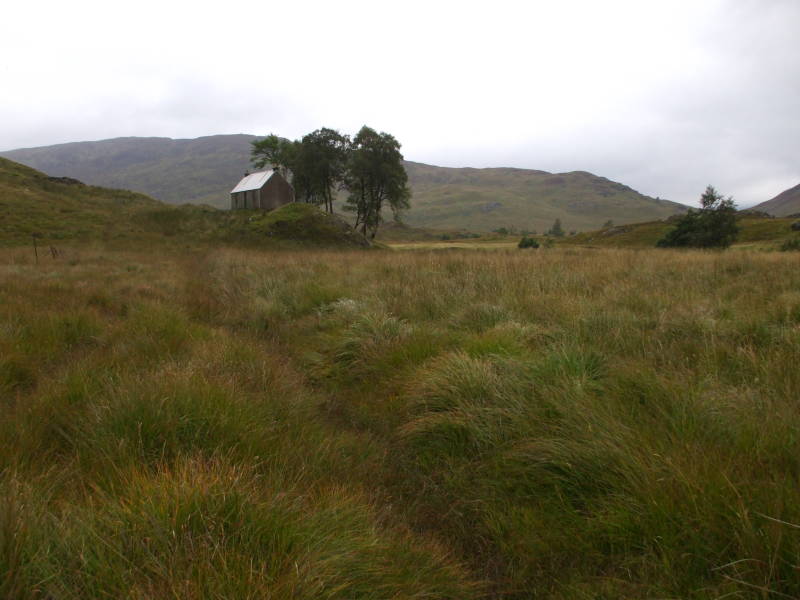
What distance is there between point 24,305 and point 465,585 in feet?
21.5

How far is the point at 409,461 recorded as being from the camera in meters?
2.56

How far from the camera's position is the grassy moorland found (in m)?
1.31

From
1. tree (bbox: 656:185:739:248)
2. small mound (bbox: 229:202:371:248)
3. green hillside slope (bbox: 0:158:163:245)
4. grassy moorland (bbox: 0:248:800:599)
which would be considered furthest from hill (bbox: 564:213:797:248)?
green hillside slope (bbox: 0:158:163:245)

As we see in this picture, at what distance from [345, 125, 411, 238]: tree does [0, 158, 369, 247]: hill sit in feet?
37.7

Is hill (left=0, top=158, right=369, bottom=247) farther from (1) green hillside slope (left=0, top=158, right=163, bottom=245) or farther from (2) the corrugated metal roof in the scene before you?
(2) the corrugated metal roof

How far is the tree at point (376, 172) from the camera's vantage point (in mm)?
39500

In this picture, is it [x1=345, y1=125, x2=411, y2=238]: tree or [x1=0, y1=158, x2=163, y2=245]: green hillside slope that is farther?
[x1=345, y1=125, x2=411, y2=238]: tree

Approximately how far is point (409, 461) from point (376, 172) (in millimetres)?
39921

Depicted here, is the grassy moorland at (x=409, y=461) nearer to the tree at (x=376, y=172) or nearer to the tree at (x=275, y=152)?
the tree at (x=376, y=172)

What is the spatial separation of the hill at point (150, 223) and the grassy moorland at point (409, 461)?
24039mm

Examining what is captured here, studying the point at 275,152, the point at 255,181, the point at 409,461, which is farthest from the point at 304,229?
the point at 275,152

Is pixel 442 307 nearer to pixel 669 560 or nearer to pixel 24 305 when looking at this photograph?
pixel 669 560

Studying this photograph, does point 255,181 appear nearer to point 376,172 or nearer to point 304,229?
point 376,172

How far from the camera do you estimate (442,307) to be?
566 cm
